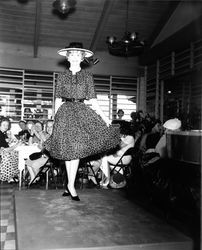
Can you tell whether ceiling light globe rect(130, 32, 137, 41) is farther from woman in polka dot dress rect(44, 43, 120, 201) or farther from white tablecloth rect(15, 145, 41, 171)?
woman in polka dot dress rect(44, 43, 120, 201)

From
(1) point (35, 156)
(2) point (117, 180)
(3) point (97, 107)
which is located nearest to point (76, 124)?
(3) point (97, 107)

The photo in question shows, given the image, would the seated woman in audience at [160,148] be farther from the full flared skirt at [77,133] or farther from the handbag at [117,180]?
the full flared skirt at [77,133]

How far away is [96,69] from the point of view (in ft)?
30.6

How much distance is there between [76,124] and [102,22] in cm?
585

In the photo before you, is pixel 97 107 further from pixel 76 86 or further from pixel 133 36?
pixel 133 36

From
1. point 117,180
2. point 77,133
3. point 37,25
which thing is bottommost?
point 117,180

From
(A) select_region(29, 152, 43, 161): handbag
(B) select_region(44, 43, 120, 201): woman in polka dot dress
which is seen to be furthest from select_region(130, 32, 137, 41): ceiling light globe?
(B) select_region(44, 43, 120, 201): woman in polka dot dress

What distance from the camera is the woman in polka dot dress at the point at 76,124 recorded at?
9.52 feet

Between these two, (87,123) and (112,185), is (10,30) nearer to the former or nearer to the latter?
(112,185)

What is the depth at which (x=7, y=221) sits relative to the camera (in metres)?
3.08

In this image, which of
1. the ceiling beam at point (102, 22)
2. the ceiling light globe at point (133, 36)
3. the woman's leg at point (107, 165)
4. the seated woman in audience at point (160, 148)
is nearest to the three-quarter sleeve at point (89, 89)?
the seated woman in audience at point (160, 148)

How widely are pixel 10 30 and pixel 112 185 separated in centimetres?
580

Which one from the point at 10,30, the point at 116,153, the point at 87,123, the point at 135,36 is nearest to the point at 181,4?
the point at 135,36

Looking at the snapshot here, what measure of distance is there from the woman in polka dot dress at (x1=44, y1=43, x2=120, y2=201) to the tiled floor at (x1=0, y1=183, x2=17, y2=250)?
0.65 m
